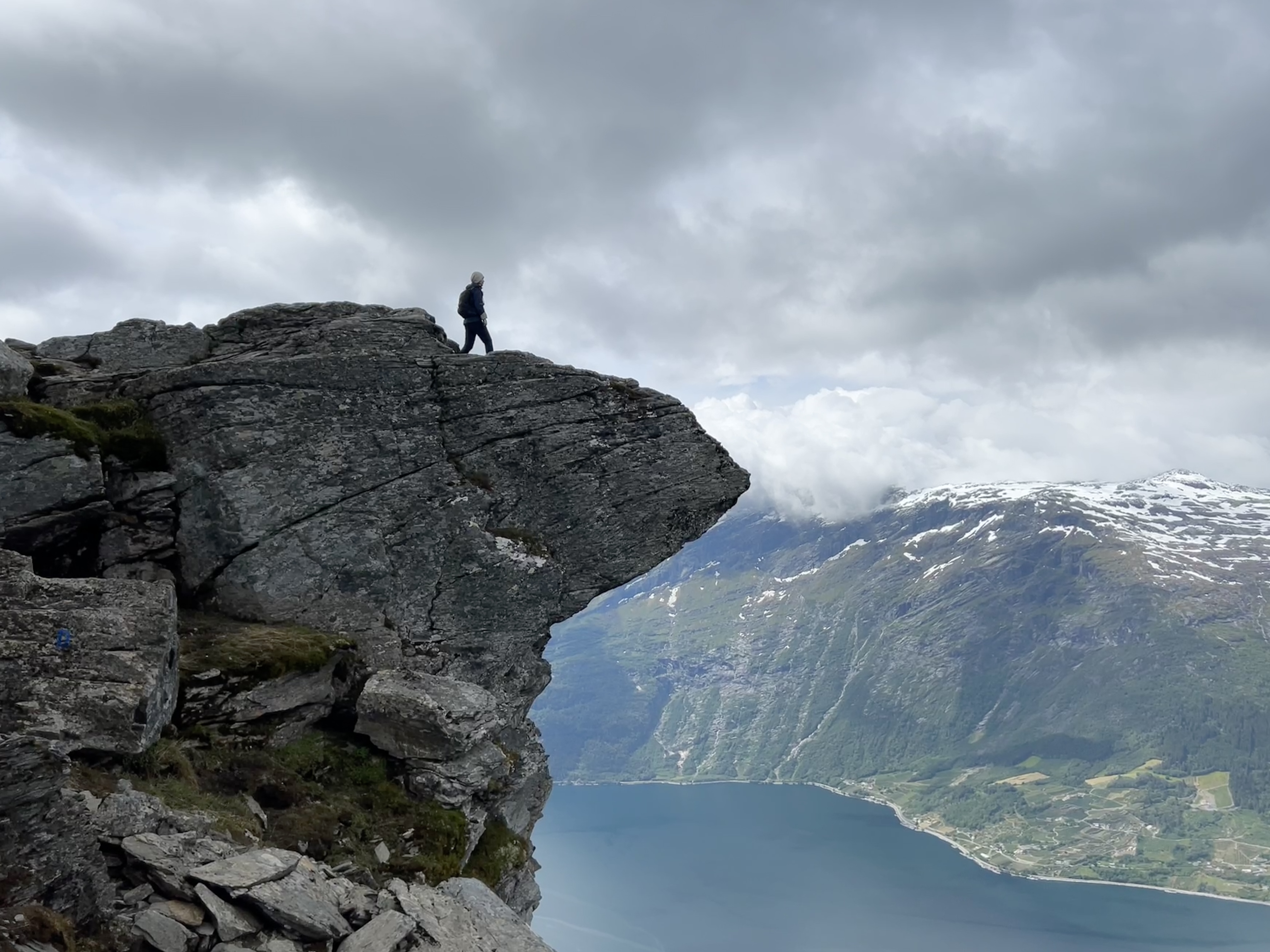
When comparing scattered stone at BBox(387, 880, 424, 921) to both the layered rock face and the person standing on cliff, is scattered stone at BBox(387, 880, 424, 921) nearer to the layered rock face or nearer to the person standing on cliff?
the layered rock face

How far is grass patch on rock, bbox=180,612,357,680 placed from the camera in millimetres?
18109

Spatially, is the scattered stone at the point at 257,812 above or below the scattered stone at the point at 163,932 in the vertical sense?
above

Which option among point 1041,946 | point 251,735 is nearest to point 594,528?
point 251,735

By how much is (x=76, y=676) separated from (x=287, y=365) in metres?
11.5

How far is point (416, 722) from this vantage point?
1875 centimetres

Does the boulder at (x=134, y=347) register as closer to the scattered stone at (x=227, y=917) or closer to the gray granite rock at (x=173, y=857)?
the gray granite rock at (x=173, y=857)

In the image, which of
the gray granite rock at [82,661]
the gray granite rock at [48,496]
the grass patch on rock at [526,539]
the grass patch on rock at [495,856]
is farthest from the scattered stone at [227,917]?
the grass patch on rock at [526,539]

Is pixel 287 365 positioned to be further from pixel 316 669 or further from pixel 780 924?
pixel 780 924

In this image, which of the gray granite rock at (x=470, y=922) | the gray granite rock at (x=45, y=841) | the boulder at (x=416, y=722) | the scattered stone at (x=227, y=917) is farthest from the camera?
the boulder at (x=416, y=722)

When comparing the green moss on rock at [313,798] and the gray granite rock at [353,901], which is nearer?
the gray granite rock at [353,901]

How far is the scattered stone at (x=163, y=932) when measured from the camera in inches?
424

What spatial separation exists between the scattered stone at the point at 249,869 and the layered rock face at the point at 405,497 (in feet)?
17.5

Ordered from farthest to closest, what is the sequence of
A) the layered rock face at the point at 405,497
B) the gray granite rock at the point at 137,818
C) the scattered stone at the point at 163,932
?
the layered rock face at the point at 405,497 → the gray granite rock at the point at 137,818 → the scattered stone at the point at 163,932

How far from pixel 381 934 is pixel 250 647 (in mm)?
8501
